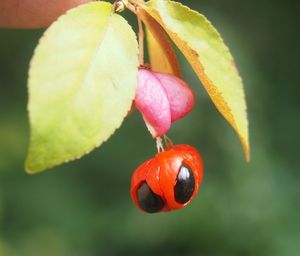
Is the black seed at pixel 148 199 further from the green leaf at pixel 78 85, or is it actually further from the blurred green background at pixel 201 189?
the blurred green background at pixel 201 189

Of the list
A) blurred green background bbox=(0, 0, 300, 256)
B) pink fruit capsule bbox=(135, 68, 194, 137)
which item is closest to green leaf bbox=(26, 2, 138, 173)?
pink fruit capsule bbox=(135, 68, 194, 137)

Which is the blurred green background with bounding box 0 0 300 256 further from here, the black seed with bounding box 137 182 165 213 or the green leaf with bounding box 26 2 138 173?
the green leaf with bounding box 26 2 138 173

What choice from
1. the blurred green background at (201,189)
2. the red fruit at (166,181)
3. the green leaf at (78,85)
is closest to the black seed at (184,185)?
the red fruit at (166,181)

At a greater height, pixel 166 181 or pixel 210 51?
pixel 210 51

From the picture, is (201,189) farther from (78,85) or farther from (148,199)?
(78,85)

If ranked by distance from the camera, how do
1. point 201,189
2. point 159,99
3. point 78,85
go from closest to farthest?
point 78,85 < point 159,99 < point 201,189

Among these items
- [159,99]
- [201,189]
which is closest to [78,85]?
[159,99]

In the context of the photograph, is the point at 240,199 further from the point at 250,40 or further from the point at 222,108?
the point at 222,108
